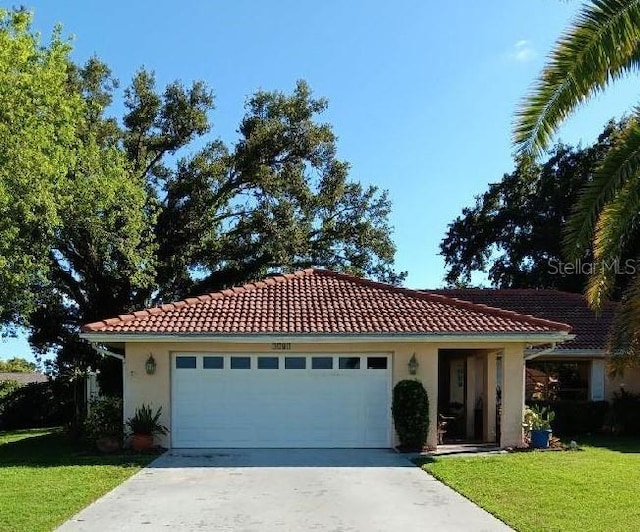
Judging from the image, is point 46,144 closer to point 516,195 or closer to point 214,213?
point 214,213

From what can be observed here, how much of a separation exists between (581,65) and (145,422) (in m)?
12.1

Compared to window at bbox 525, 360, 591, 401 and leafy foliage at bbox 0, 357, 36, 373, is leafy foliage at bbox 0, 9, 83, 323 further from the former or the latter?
leafy foliage at bbox 0, 357, 36, 373

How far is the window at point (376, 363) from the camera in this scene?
16.8m

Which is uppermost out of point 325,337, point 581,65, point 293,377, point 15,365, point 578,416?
point 581,65

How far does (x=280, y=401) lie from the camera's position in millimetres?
16750

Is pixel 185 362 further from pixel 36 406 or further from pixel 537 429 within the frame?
pixel 36 406

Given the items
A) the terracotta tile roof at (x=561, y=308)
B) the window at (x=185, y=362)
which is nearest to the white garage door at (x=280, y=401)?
the window at (x=185, y=362)

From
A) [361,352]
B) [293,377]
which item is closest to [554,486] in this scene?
[361,352]

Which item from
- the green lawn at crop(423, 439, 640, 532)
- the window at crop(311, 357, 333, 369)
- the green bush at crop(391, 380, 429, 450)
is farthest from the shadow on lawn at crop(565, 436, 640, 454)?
the window at crop(311, 357, 333, 369)

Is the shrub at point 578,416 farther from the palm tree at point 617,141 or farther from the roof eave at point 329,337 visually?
the palm tree at point 617,141

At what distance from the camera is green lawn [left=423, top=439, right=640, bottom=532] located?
917cm

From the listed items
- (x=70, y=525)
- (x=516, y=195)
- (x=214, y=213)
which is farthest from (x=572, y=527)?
(x=516, y=195)

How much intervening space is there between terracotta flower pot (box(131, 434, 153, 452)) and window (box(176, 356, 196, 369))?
1726 millimetres

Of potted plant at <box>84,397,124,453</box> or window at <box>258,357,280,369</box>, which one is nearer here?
potted plant at <box>84,397,124,453</box>
